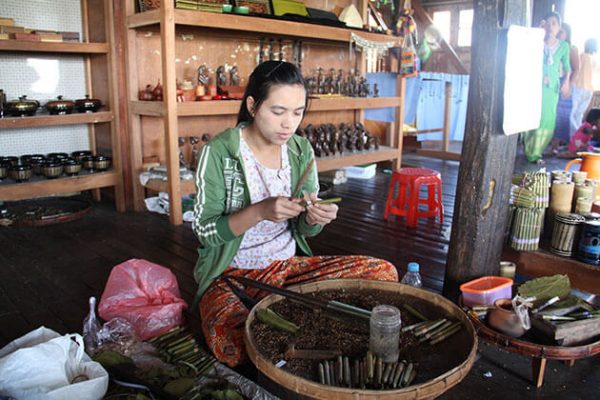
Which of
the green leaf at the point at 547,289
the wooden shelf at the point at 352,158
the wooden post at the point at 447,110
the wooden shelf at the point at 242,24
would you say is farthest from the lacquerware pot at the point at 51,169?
the wooden post at the point at 447,110

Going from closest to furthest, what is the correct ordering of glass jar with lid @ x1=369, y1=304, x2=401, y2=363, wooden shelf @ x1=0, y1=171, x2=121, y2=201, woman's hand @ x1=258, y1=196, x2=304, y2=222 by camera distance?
1. glass jar with lid @ x1=369, y1=304, x2=401, y2=363
2. woman's hand @ x1=258, y1=196, x2=304, y2=222
3. wooden shelf @ x1=0, y1=171, x2=121, y2=201

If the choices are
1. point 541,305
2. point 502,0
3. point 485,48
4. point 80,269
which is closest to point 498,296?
point 541,305

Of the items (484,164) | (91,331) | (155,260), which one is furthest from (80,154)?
(484,164)

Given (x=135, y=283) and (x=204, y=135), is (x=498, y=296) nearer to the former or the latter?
(x=135, y=283)

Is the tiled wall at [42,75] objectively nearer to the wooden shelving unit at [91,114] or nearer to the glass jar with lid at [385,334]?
the wooden shelving unit at [91,114]

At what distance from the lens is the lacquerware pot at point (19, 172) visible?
13.2ft

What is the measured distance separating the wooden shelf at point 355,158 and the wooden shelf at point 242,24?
1210 millimetres

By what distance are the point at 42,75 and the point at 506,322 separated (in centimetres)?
423

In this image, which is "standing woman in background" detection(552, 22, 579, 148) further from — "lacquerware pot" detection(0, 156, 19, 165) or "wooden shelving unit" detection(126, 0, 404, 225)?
"lacquerware pot" detection(0, 156, 19, 165)

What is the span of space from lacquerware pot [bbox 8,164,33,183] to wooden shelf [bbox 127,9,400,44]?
1.40 metres

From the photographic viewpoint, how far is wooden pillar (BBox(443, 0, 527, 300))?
228 cm

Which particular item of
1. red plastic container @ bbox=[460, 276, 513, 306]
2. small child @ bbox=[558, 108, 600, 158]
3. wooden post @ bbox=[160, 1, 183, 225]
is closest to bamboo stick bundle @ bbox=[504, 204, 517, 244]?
red plastic container @ bbox=[460, 276, 513, 306]

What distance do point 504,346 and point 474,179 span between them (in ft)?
2.59

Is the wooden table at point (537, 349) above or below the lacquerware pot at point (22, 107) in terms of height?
below
